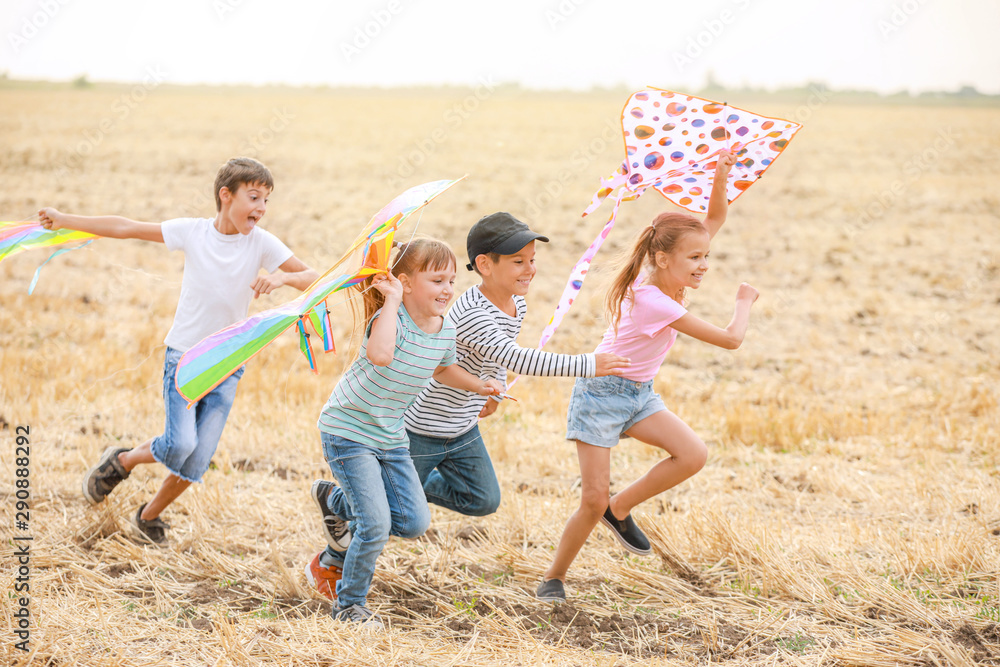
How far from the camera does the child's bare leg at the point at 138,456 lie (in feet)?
14.3

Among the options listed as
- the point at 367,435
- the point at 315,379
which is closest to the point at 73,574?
the point at 367,435

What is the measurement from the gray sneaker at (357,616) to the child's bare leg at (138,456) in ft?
4.49

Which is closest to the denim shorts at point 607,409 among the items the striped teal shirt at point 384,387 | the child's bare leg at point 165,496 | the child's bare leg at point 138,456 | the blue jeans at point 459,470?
the blue jeans at point 459,470

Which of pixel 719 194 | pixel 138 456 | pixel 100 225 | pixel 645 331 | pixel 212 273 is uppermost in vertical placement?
pixel 719 194

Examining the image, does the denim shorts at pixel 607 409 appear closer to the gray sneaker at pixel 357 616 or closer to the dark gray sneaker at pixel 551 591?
the dark gray sneaker at pixel 551 591

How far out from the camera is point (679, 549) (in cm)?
437

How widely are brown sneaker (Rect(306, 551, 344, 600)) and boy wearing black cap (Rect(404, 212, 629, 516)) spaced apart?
1.83ft

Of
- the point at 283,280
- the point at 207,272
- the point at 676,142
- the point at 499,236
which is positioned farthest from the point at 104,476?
the point at 676,142

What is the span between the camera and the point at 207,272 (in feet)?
13.8

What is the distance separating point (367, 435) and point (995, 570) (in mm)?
3033

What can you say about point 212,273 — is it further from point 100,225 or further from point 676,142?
point 676,142

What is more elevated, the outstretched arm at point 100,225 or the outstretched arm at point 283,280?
the outstretched arm at point 100,225

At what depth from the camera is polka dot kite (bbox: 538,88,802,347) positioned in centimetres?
405

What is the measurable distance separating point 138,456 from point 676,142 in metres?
3.10
